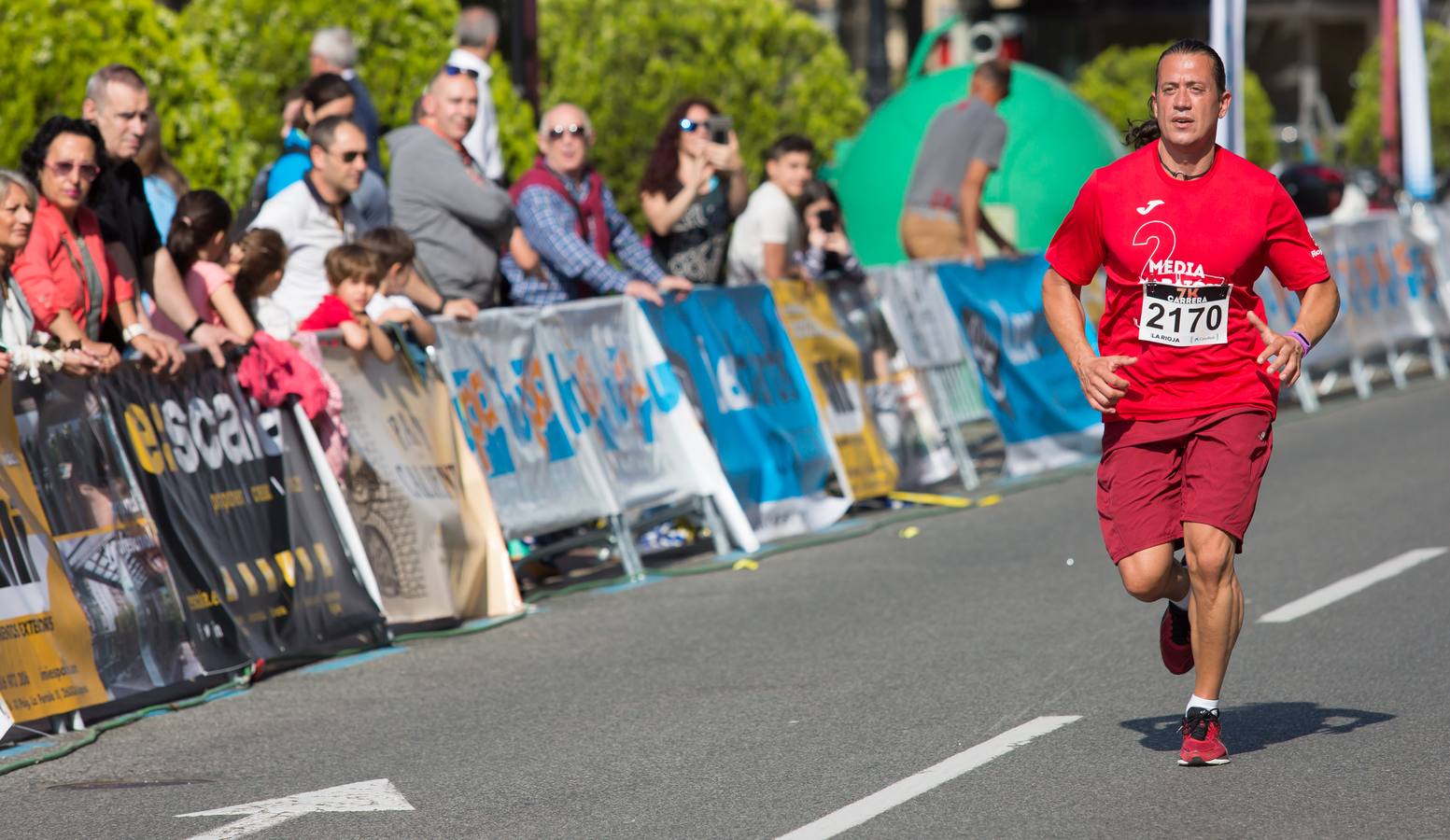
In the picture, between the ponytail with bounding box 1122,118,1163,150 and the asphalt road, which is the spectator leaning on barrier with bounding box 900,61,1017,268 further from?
the ponytail with bounding box 1122,118,1163,150

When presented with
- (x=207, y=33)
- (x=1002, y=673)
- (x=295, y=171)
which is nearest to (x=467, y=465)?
(x=295, y=171)

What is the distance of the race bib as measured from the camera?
6.06 metres

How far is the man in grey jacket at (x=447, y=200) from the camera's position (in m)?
10.4

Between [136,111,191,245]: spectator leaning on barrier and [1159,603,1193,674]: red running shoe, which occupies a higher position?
[136,111,191,245]: spectator leaning on barrier

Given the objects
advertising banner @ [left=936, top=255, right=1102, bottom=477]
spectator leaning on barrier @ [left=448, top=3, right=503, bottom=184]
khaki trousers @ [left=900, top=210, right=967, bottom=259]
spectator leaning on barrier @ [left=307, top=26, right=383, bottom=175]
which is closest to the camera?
spectator leaning on barrier @ [left=307, top=26, right=383, bottom=175]

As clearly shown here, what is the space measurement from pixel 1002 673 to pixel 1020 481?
19.0 feet

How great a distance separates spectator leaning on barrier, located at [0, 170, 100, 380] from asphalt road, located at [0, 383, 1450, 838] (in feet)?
4.08

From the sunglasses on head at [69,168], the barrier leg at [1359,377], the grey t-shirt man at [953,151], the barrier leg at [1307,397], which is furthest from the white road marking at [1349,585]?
the barrier leg at [1359,377]

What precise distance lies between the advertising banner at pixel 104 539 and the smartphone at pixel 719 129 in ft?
15.8

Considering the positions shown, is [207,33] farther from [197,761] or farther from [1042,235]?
[197,761]

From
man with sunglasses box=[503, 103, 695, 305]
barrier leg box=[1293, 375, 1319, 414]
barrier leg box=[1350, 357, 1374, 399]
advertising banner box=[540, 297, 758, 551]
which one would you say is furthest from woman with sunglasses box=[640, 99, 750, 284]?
barrier leg box=[1350, 357, 1374, 399]

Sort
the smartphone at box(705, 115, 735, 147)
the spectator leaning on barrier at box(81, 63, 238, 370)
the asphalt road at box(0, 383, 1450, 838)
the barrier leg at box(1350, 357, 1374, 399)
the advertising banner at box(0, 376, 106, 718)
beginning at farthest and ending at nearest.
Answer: the barrier leg at box(1350, 357, 1374, 399), the smartphone at box(705, 115, 735, 147), the spectator leaning on barrier at box(81, 63, 238, 370), the advertising banner at box(0, 376, 106, 718), the asphalt road at box(0, 383, 1450, 838)

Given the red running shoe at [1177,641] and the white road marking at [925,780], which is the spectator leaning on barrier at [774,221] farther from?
the red running shoe at [1177,641]

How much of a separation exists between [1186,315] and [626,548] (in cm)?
465
